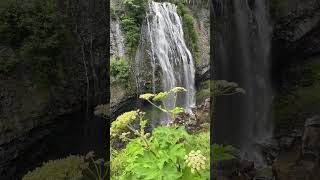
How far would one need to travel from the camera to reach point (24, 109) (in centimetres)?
176

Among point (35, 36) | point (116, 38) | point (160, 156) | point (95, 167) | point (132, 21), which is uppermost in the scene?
point (132, 21)

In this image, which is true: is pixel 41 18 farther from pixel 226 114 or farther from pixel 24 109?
pixel 226 114

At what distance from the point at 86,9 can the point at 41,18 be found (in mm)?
222

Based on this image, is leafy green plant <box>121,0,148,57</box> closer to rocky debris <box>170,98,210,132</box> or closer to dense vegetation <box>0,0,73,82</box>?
rocky debris <box>170,98,210,132</box>

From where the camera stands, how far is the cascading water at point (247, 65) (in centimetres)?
195

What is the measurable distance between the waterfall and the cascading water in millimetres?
2673

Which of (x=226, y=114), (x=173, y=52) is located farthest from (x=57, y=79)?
(x=173, y=52)

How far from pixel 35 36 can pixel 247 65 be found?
1.10 m

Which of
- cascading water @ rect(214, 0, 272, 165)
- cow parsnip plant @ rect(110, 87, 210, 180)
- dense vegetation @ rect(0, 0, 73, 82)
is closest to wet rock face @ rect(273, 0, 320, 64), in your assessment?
cascading water @ rect(214, 0, 272, 165)

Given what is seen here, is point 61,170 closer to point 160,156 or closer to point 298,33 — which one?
point 160,156

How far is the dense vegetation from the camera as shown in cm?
171

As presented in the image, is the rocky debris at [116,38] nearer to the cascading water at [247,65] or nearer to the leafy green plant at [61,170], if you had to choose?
the cascading water at [247,65]

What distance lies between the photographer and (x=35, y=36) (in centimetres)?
178

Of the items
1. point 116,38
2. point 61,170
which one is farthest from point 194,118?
point 61,170
